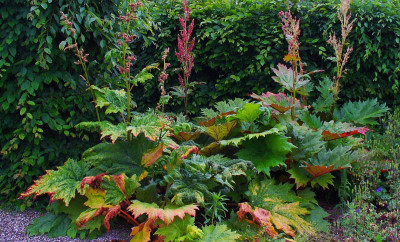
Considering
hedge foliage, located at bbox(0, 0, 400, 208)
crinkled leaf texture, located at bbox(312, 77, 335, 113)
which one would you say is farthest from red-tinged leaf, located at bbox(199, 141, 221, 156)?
crinkled leaf texture, located at bbox(312, 77, 335, 113)

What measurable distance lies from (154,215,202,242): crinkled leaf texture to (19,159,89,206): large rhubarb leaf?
0.71 meters

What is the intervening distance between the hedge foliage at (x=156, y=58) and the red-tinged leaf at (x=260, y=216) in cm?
166

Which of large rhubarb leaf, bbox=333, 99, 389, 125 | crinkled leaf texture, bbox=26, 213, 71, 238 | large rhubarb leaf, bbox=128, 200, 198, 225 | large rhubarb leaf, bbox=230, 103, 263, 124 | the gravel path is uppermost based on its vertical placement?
large rhubarb leaf, bbox=230, 103, 263, 124

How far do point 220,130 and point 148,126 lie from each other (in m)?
0.82

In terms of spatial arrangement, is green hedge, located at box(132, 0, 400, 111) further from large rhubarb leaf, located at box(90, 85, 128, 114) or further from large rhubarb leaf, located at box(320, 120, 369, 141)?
large rhubarb leaf, located at box(90, 85, 128, 114)

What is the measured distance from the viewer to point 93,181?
2.86 meters

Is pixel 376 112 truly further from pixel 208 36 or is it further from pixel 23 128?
pixel 23 128

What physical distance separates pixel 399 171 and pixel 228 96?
2.38 metres

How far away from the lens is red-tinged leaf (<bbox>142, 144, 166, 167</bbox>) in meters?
2.86

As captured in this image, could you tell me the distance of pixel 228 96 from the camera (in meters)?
5.14

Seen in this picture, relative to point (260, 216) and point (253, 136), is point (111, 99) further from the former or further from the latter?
point (260, 216)

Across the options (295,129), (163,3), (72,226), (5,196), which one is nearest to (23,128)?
(5,196)

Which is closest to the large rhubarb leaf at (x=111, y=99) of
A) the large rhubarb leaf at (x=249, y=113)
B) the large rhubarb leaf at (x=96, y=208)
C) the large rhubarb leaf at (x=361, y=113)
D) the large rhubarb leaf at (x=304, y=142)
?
the large rhubarb leaf at (x=96, y=208)

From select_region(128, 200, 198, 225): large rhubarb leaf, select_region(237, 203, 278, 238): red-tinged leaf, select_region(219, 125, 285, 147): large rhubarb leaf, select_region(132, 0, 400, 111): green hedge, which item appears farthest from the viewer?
select_region(132, 0, 400, 111): green hedge
